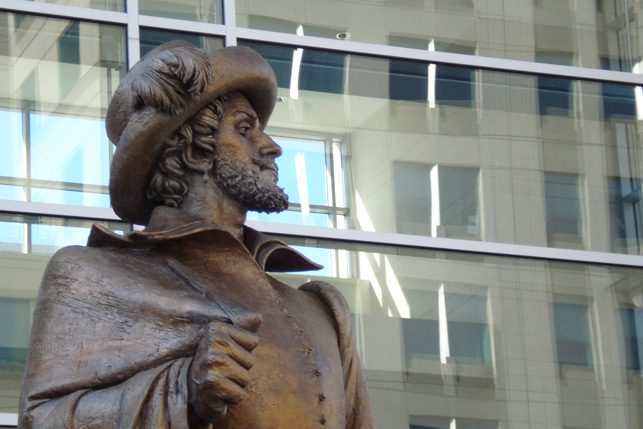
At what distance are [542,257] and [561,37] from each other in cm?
173

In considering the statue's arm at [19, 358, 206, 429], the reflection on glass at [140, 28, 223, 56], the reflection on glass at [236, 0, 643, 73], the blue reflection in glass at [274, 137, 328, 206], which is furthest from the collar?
the reflection on glass at [236, 0, 643, 73]

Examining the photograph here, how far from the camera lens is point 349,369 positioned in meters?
6.95

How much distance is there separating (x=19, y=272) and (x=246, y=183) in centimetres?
596

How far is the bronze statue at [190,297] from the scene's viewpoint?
6.23 metres

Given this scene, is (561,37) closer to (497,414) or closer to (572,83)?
(572,83)

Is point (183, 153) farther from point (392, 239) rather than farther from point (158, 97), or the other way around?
point (392, 239)

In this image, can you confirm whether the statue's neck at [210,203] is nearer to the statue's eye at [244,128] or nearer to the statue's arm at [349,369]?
the statue's eye at [244,128]

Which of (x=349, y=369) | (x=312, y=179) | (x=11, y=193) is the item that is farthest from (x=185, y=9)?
(x=349, y=369)

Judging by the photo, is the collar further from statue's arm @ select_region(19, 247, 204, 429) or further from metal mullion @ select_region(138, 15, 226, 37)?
metal mullion @ select_region(138, 15, 226, 37)

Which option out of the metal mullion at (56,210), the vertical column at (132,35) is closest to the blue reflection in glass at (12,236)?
the metal mullion at (56,210)

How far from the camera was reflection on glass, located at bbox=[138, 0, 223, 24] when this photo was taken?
13.8 meters

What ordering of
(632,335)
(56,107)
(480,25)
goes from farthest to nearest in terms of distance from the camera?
(480,25)
(632,335)
(56,107)

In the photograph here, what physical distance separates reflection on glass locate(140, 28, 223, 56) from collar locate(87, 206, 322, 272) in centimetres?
657

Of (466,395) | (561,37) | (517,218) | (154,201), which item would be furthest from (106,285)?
(561,37)
